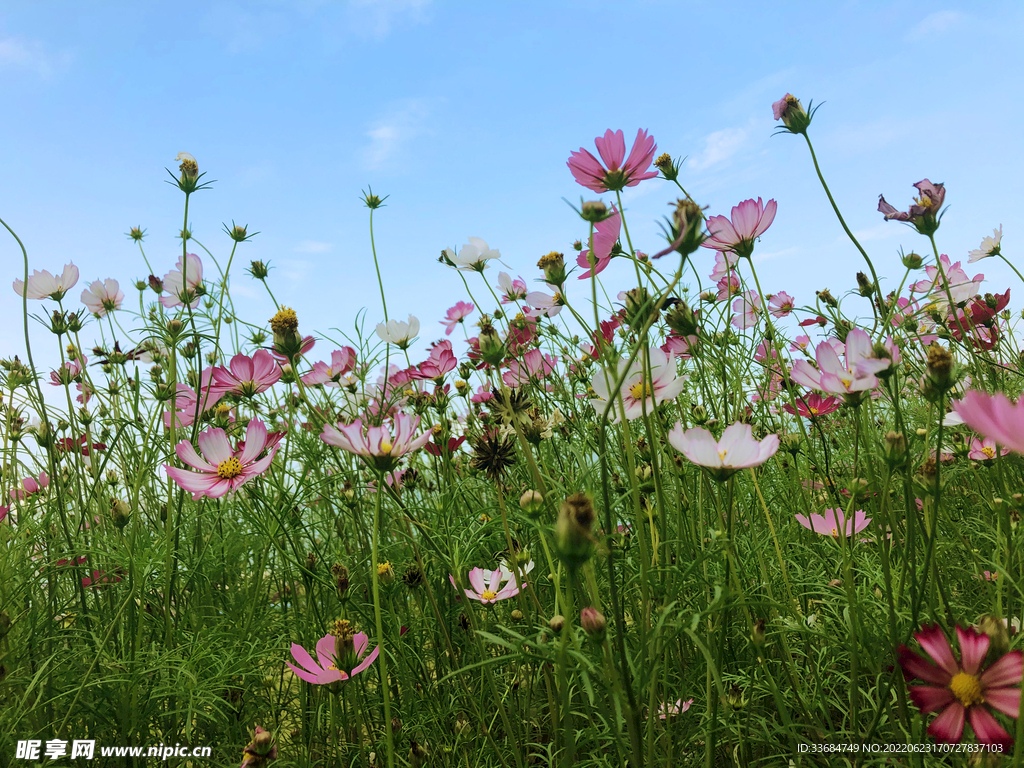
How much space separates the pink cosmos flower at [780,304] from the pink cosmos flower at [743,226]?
1007 millimetres

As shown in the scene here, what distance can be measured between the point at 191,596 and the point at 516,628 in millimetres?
698

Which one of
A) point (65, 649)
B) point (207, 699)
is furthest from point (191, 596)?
point (207, 699)

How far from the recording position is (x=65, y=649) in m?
0.94

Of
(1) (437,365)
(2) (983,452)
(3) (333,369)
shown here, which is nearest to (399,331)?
(3) (333,369)

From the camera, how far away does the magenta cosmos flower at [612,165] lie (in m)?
0.75

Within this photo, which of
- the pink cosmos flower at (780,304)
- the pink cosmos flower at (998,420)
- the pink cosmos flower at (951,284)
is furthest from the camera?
the pink cosmos flower at (780,304)

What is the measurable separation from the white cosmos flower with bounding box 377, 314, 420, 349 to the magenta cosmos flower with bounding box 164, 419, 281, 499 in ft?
2.31

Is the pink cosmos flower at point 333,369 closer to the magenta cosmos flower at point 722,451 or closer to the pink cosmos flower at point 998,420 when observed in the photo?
the magenta cosmos flower at point 722,451

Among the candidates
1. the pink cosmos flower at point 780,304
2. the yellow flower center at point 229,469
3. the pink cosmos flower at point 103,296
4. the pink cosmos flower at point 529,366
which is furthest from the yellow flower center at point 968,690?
the pink cosmos flower at point 103,296

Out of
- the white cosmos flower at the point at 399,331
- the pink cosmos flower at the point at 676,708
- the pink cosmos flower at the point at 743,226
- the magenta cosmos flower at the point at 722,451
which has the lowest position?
the pink cosmos flower at the point at 676,708

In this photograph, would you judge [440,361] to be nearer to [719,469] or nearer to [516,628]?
[516,628]

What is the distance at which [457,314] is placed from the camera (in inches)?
80.6

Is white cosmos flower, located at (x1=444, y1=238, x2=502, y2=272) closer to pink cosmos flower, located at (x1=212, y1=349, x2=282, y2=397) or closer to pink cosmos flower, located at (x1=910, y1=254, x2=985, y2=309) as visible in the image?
pink cosmos flower, located at (x1=212, y1=349, x2=282, y2=397)

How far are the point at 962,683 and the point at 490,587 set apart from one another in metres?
0.62
